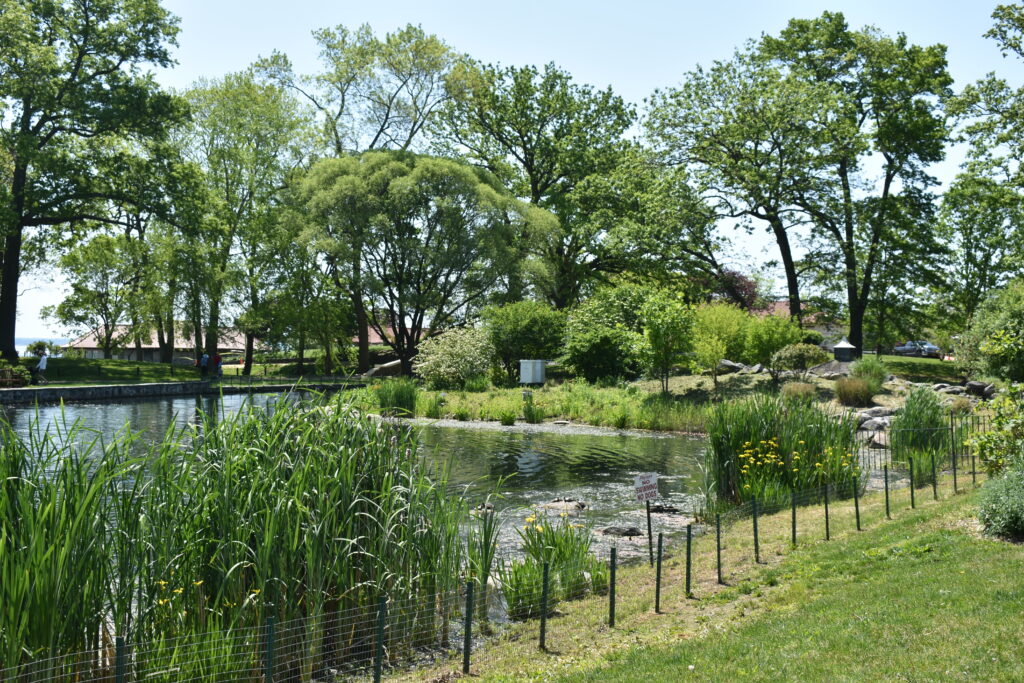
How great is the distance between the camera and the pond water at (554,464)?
1319 cm

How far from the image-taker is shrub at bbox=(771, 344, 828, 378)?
2825cm

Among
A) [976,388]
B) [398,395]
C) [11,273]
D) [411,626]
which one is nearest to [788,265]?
[976,388]

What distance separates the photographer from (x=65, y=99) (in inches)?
1460

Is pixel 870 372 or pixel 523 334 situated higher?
pixel 523 334

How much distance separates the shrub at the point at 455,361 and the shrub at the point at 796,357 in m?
12.5

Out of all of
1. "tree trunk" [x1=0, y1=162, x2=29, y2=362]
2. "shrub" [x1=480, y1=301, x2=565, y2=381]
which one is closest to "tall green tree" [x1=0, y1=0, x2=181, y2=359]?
"tree trunk" [x1=0, y1=162, x2=29, y2=362]

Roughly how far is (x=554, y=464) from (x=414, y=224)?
25.1 m

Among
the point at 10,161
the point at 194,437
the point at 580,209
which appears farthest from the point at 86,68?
the point at 194,437

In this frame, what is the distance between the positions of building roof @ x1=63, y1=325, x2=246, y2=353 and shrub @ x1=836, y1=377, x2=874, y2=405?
121 feet

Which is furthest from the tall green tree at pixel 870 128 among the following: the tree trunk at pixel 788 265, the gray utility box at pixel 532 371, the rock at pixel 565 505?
the rock at pixel 565 505

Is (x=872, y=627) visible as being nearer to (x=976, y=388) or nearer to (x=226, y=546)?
(x=226, y=546)

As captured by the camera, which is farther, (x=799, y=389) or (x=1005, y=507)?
(x=799, y=389)

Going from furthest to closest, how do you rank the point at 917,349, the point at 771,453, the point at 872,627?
the point at 917,349
the point at 771,453
the point at 872,627

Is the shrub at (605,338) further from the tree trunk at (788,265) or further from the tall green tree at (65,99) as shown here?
the tall green tree at (65,99)
